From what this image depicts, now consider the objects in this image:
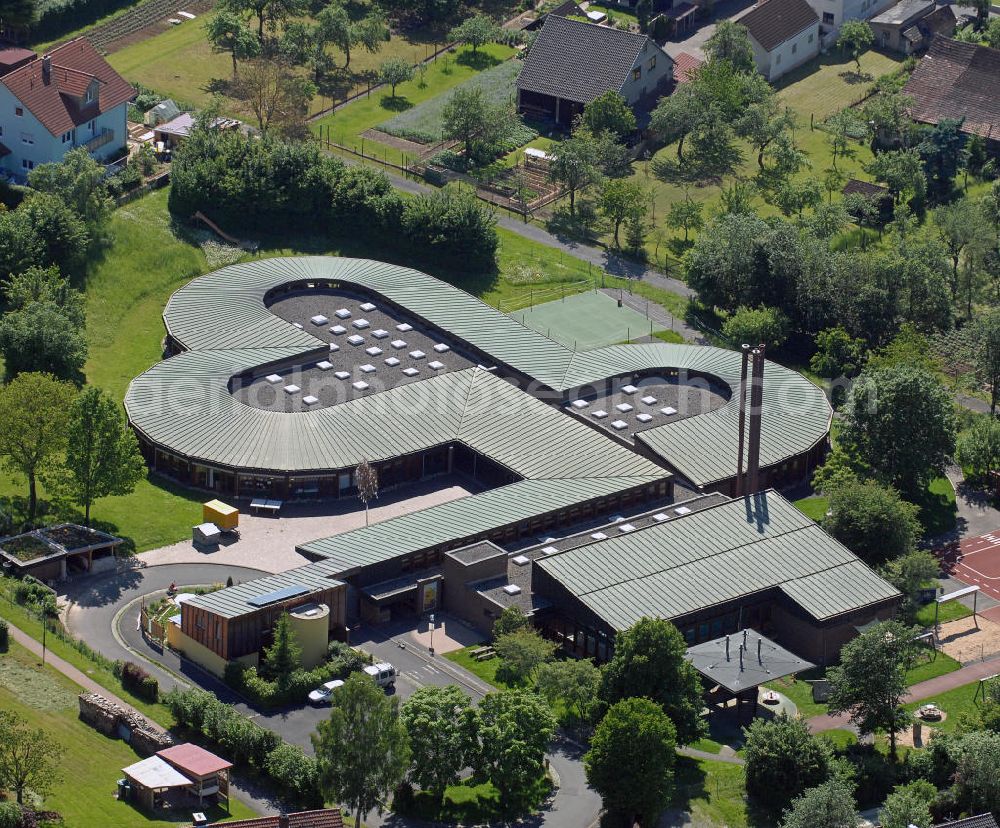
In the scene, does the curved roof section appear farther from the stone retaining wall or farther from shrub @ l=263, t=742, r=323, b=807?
shrub @ l=263, t=742, r=323, b=807

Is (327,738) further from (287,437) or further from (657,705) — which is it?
(287,437)

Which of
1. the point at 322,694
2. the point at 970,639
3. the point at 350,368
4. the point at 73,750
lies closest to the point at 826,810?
the point at 970,639

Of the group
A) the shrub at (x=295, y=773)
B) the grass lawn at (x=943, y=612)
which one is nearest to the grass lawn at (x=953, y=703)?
the grass lawn at (x=943, y=612)

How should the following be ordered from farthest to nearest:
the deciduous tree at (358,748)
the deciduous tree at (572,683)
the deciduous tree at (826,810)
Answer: the deciduous tree at (572,683), the deciduous tree at (826,810), the deciduous tree at (358,748)

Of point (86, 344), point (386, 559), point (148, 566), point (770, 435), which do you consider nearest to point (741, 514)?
point (770, 435)

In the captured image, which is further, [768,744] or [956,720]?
[956,720]

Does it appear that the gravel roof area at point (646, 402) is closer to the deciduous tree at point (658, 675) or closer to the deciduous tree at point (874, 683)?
the deciduous tree at point (658, 675)

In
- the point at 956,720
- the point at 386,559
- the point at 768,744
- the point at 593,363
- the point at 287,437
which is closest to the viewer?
the point at 768,744
